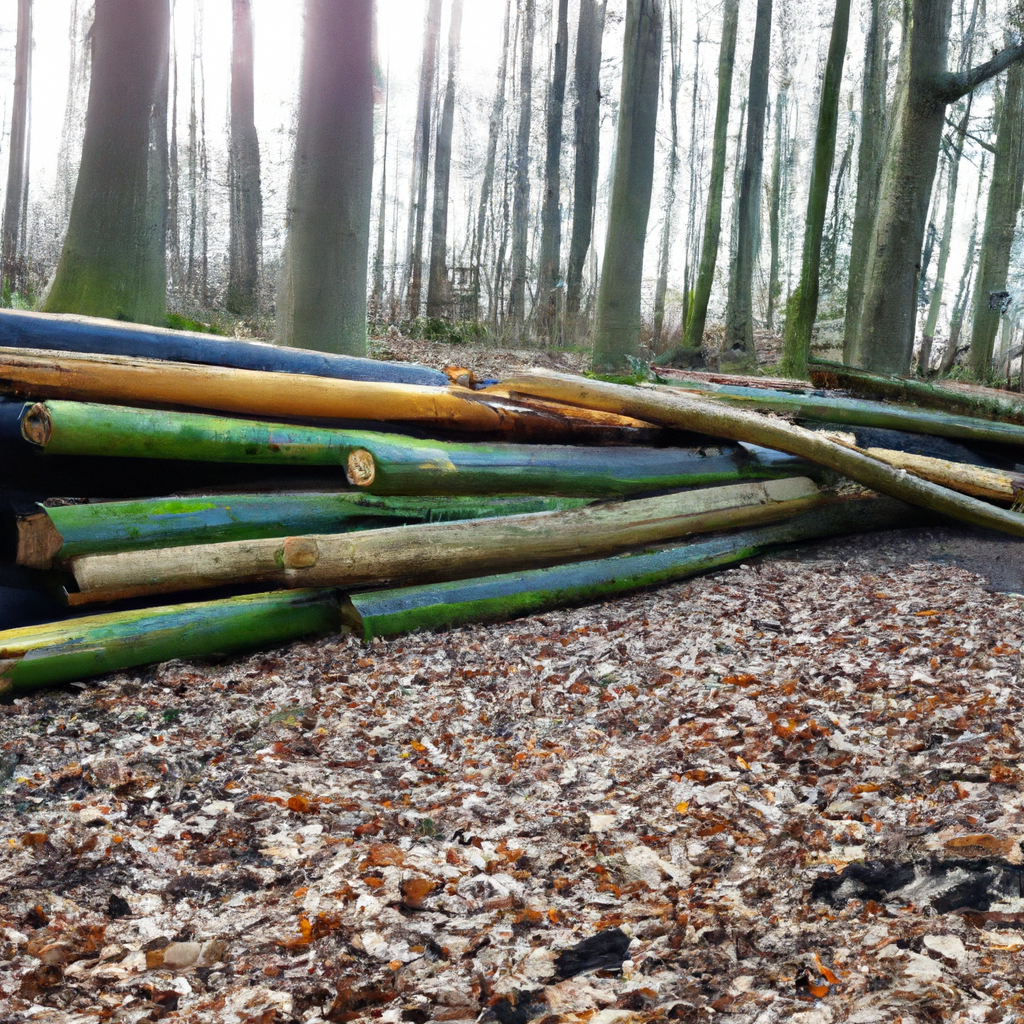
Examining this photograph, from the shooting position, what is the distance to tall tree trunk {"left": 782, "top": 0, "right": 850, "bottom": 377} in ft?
31.8

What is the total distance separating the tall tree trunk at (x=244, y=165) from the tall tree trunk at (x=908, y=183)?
12.4 meters

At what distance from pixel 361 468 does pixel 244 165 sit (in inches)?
621

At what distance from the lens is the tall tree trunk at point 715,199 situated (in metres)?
14.1

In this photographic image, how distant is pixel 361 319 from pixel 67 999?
6.09 m

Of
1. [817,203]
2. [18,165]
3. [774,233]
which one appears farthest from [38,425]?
[774,233]

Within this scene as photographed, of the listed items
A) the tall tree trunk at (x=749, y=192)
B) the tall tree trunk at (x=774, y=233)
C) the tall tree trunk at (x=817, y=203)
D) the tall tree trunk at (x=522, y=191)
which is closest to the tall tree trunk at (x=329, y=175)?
the tall tree trunk at (x=817, y=203)

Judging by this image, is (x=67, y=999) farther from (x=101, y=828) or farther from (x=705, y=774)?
(x=705, y=774)

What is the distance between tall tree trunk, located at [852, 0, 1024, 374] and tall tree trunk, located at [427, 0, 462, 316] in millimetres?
10869

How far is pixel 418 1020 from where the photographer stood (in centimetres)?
166

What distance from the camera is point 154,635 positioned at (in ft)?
11.4

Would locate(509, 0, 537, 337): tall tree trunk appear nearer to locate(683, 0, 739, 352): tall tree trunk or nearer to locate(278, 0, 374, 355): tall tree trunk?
locate(683, 0, 739, 352): tall tree trunk

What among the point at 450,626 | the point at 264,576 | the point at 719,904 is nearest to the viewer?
the point at 719,904

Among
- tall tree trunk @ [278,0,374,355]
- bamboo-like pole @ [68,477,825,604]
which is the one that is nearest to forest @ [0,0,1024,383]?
tall tree trunk @ [278,0,374,355]

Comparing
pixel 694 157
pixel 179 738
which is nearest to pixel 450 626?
pixel 179 738
